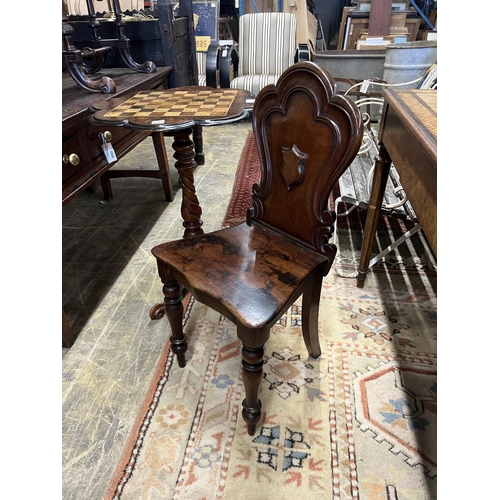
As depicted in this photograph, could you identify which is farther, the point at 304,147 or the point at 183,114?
the point at 183,114

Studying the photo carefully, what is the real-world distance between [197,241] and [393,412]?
93 cm

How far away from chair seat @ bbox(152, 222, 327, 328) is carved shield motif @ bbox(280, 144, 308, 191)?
0.71 ft

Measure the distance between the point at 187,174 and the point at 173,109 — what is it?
0.27m

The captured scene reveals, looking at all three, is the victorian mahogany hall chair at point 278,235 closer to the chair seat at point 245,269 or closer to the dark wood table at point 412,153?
the chair seat at point 245,269

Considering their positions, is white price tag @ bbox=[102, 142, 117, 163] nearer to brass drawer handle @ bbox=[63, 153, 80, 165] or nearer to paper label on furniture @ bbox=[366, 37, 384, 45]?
brass drawer handle @ bbox=[63, 153, 80, 165]

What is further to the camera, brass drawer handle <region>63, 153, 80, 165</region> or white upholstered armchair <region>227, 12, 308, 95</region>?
white upholstered armchair <region>227, 12, 308, 95</region>

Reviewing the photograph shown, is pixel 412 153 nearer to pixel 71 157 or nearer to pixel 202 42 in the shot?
pixel 71 157

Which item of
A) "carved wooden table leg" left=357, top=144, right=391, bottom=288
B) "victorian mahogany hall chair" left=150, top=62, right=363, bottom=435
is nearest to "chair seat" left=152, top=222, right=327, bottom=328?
"victorian mahogany hall chair" left=150, top=62, right=363, bottom=435

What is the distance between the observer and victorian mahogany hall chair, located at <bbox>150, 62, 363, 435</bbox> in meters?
0.97

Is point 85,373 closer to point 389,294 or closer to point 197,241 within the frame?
Result: point 197,241

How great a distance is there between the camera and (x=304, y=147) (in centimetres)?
107

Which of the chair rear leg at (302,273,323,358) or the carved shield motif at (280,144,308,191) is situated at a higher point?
the carved shield motif at (280,144,308,191)

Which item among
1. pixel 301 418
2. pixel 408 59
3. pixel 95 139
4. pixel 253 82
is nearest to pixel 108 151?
pixel 95 139

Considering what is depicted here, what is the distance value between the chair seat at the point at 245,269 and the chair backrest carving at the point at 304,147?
2.9 inches
